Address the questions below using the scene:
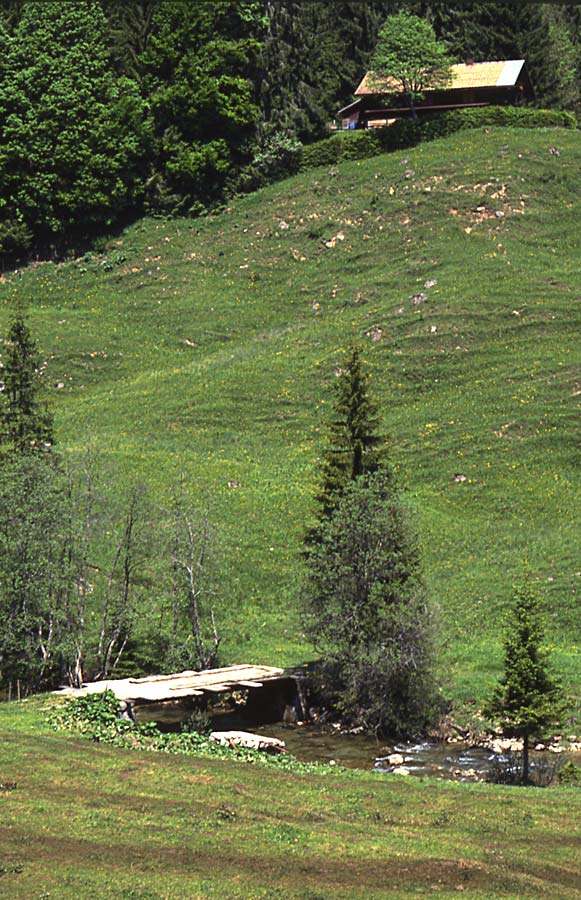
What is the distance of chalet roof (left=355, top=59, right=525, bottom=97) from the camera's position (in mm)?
118250

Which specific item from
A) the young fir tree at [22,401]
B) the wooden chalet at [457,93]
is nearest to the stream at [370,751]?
the young fir tree at [22,401]

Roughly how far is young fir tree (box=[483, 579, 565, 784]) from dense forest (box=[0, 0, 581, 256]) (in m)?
81.9

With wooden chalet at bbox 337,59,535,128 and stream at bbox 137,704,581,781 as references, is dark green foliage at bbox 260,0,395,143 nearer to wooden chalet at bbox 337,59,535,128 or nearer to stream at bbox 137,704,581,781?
wooden chalet at bbox 337,59,535,128

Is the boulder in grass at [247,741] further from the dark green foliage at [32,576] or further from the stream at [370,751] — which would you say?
the dark green foliage at [32,576]

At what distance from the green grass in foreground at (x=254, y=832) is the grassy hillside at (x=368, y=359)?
54.9 feet

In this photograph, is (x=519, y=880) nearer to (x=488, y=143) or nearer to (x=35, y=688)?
(x=35, y=688)

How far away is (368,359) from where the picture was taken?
80.8 meters

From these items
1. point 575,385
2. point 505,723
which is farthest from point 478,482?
point 505,723

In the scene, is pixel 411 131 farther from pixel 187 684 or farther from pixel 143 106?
pixel 187 684

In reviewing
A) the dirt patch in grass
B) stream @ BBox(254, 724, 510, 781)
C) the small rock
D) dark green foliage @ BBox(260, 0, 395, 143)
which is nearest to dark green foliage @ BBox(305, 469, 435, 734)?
stream @ BBox(254, 724, 510, 781)

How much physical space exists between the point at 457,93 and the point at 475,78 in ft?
9.12

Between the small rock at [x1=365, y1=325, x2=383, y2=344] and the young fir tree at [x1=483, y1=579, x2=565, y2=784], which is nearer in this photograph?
the young fir tree at [x1=483, y1=579, x2=565, y2=784]

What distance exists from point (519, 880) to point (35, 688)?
29.0m

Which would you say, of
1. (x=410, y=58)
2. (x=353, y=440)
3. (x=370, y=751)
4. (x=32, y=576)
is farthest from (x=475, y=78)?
(x=370, y=751)
